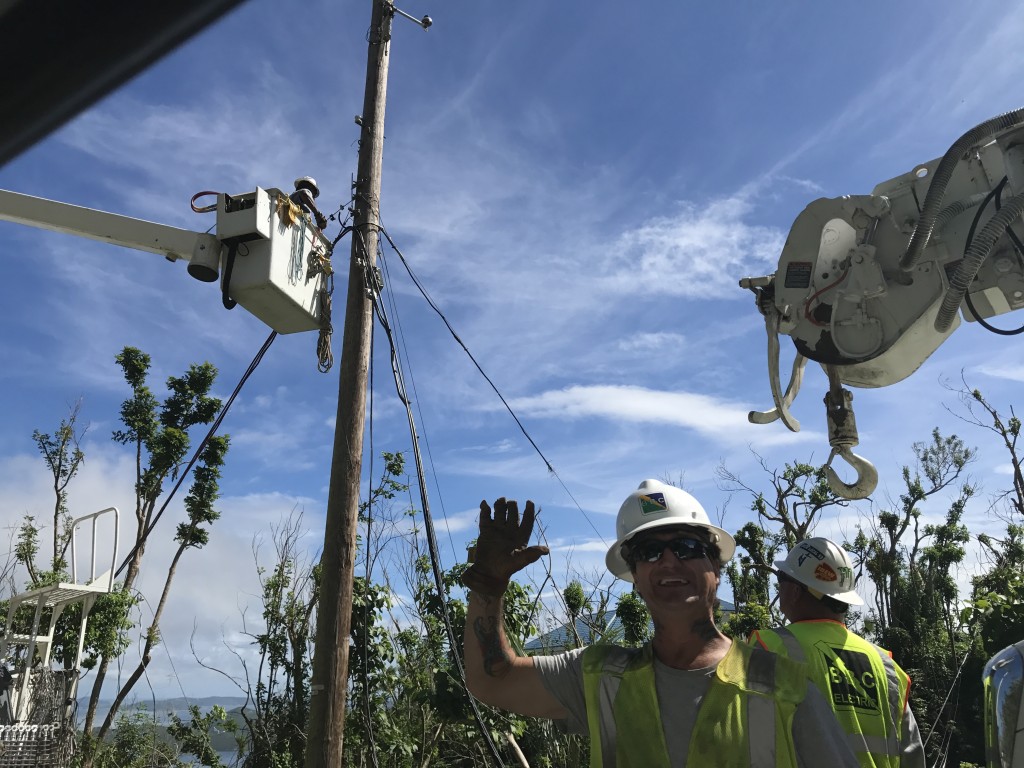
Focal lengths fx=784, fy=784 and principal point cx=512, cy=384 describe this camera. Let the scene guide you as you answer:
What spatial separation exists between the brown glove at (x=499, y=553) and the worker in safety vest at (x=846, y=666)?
3.90 ft

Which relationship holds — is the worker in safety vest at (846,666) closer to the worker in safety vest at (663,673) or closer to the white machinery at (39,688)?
the worker in safety vest at (663,673)

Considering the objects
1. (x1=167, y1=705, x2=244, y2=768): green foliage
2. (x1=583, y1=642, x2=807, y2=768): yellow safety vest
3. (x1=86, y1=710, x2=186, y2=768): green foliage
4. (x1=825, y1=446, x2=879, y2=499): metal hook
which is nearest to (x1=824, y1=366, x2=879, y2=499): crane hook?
(x1=825, y1=446, x2=879, y2=499): metal hook

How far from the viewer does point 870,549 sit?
2502 centimetres

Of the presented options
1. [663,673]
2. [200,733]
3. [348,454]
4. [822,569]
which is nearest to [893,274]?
[822,569]

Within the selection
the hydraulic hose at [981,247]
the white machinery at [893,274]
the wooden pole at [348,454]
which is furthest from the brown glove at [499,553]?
the wooden pole at [348,454]

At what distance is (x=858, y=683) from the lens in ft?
10.2

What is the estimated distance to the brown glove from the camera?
85.3 inches

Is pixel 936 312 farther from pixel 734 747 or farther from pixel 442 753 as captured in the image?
pixel 442 753

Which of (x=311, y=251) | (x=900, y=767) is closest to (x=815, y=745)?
(x=900, y=767)

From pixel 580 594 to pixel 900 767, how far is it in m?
5.82

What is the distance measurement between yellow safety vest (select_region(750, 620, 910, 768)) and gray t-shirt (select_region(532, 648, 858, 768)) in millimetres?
1208

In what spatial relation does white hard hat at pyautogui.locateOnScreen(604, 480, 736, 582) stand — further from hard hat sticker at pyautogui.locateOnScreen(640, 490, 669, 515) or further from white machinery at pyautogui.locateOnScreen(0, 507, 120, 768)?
white machinery at pyautogui.locateOnScreen(0, 507, 120, 768)

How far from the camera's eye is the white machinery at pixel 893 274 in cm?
270

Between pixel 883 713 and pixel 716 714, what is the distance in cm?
155
